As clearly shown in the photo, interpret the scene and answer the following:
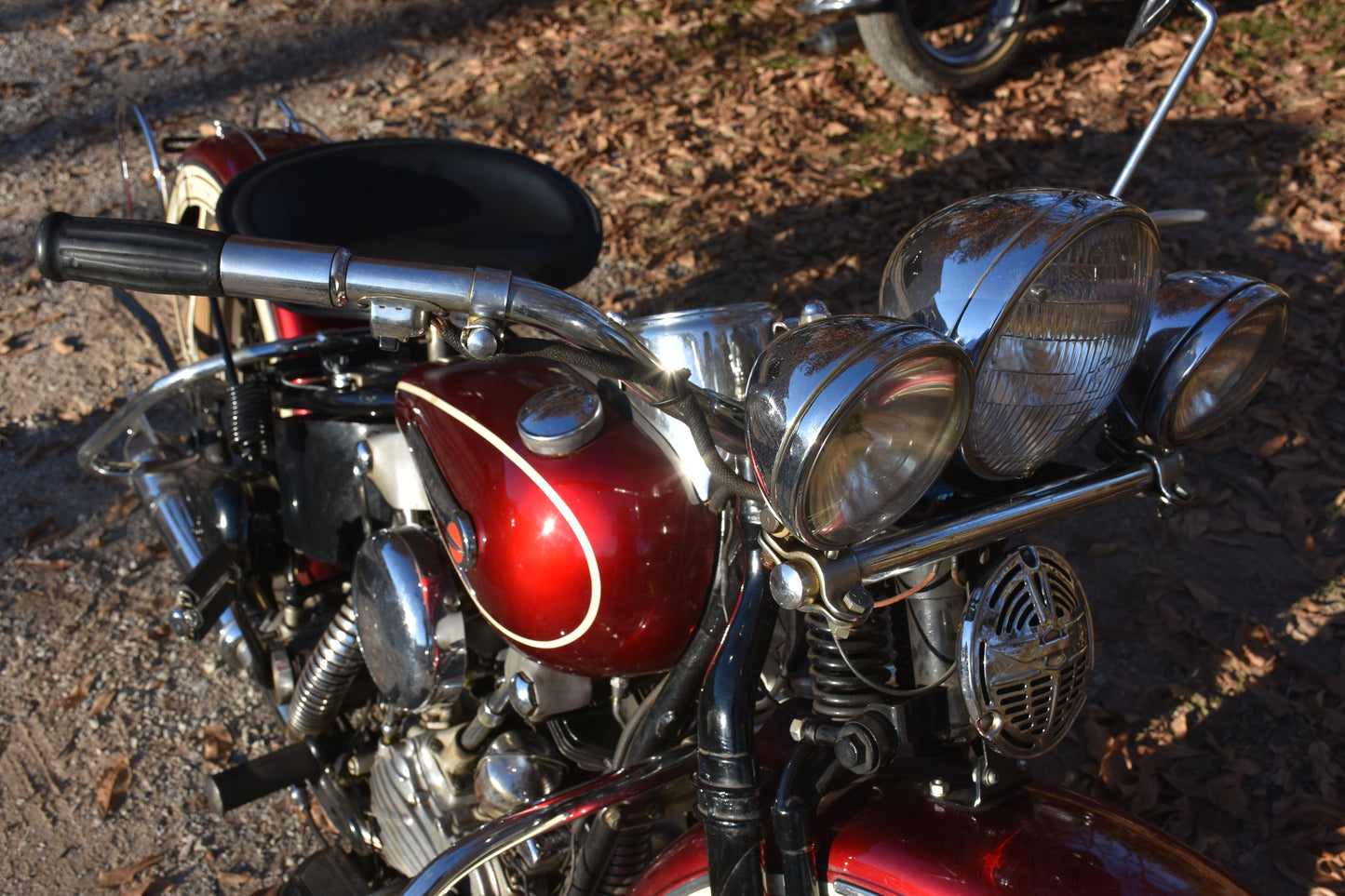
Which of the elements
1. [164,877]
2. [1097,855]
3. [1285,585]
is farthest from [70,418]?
[1285,585]

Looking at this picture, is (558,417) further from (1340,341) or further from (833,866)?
(1340,341)

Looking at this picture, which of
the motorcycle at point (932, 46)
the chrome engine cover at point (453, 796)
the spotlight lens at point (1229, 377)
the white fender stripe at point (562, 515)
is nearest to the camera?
the spotlight lens at point (1229, 377)

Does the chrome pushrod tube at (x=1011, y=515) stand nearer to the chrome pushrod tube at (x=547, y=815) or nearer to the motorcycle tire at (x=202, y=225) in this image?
the chrome pushrod tube at (x=547, y=815)

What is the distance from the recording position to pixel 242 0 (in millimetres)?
6453

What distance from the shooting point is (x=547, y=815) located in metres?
1.34

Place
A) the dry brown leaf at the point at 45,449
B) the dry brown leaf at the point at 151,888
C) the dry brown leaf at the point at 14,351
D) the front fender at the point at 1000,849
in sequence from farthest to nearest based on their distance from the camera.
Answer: the dry brown leaf at the point at 14,351 < the dry brown leaf at the point at 45,449 < the dry brown leaf at the point at 151,888 < the front fender at the point at 1000,849

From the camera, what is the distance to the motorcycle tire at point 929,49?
4.65 metres

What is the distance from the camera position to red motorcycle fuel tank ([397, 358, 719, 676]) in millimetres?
1416

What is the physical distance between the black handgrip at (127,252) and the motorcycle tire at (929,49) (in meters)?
4.28

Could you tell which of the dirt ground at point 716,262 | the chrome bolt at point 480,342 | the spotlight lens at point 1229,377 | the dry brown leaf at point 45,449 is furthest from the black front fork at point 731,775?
the dry brown leaf at point 45,449

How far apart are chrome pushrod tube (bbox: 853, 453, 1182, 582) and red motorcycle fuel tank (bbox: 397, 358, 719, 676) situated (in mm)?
481

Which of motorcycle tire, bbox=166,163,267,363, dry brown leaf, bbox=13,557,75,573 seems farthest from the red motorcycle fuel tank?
dry brown leaf, bbox=13,557,75,573

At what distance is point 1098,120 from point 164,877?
468 cm

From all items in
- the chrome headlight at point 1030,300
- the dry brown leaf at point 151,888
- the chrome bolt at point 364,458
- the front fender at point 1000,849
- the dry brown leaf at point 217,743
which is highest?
the chrome bolt at point 364,458
